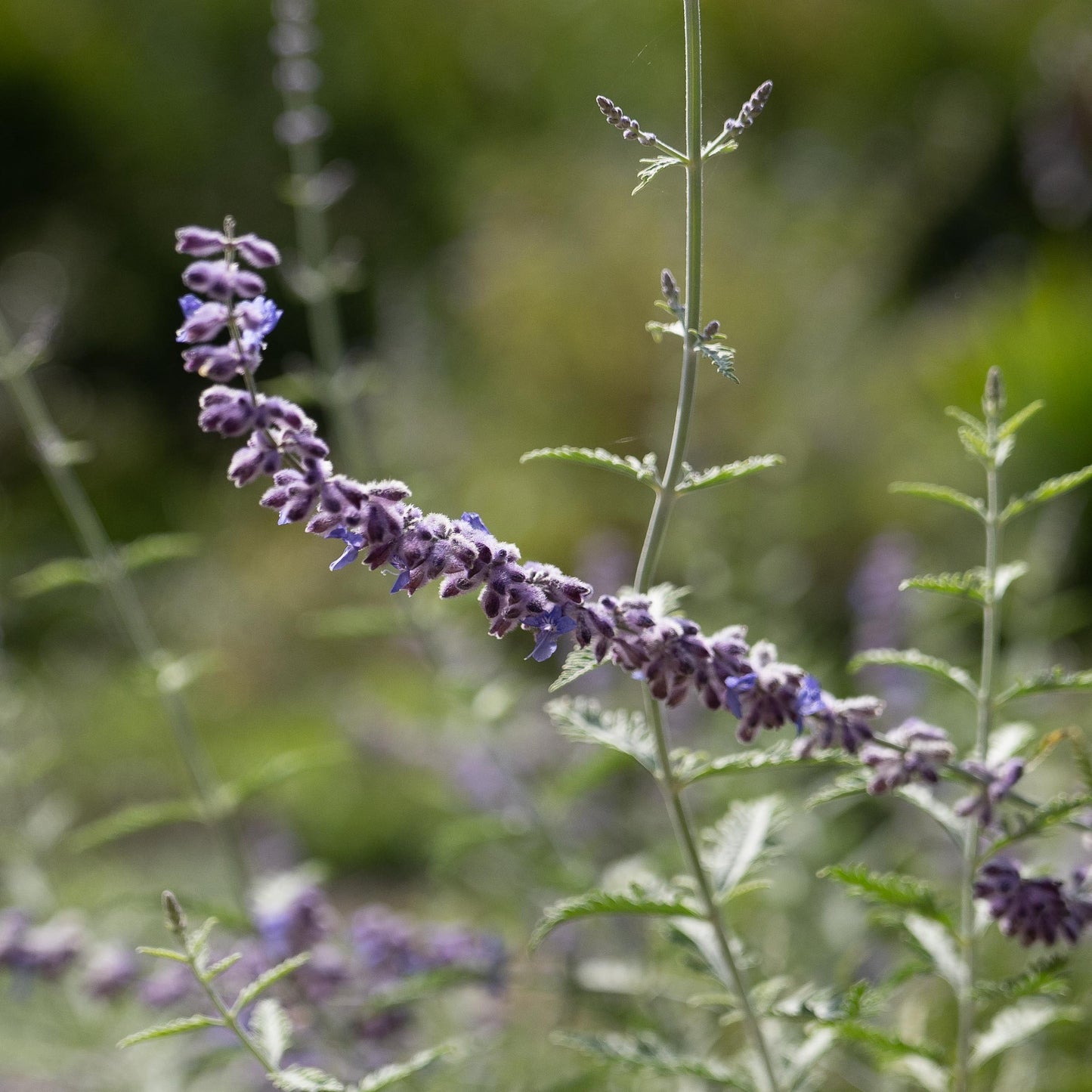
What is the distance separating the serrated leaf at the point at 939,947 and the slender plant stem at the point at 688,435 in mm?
335

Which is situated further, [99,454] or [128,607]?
[99,454]

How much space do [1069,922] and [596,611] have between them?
84 centimetres

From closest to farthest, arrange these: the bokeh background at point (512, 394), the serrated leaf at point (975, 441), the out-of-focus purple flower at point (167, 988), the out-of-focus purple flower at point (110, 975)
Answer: the serrated leaf at point (975, 441)
the out-of-focus purple flower at point (167, 988)
the out-of-focus purple flower at point (110, 975)
the bokeh background at point (512, 394)

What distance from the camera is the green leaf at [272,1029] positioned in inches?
66.6

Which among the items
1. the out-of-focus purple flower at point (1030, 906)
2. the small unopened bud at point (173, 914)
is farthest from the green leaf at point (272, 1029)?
the out-of-focus purple flower at point (1030, 906)

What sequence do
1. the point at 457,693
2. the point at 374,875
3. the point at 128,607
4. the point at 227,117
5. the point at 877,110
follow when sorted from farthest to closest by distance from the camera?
1. the point at 227,117
2. the point at 877,110
3. the point at 374,875
4. the point at 457,693
5. the point at 128,607

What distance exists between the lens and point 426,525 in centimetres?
137

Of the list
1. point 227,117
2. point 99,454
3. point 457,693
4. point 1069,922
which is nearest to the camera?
point 1069,922

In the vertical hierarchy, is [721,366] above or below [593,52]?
below

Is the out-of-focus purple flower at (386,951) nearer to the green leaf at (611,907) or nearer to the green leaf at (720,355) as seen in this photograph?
the green leaf at (611,907)

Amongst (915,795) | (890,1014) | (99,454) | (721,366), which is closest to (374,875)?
(890,1014)

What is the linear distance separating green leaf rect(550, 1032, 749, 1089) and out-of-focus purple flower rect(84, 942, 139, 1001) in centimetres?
126

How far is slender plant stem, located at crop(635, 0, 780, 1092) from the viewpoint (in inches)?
53.4

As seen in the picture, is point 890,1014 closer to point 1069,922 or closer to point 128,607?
point 1069,922
